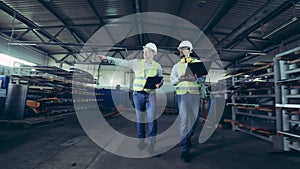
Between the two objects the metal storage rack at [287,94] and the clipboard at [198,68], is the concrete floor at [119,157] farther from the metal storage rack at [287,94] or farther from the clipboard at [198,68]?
the clipboard at [198,68]

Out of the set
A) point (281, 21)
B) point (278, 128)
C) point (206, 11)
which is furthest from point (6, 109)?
point (281, 21)

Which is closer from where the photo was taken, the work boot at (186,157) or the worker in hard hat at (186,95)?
the work boot at (186,157)

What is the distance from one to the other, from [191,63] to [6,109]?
16.8ft

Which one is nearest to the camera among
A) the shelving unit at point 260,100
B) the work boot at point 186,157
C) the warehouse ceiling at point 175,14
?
the work boot at point 186,157

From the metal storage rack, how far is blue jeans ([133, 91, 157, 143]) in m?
2.12

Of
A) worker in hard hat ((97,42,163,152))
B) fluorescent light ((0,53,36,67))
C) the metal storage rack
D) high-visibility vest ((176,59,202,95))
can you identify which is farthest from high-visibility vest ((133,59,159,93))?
fluorescent light ((0,53,36,67))

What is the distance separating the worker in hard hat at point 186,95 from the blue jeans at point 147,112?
0.42 m

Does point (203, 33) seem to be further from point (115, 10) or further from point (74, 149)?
point (74, 149)

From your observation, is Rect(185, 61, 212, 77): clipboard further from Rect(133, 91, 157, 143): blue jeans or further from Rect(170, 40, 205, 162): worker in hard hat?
Rect(133, 91, 157, 143): blue jeans

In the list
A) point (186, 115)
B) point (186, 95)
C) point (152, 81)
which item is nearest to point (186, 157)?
point (186, 115)

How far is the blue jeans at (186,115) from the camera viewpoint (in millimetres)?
2164

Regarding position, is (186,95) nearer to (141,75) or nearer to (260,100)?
(141,75)

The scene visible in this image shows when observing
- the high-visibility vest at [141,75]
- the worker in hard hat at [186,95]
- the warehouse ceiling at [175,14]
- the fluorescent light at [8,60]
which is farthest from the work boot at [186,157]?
the fluorescent light at [8,60]

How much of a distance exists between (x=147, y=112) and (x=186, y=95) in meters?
0.69
